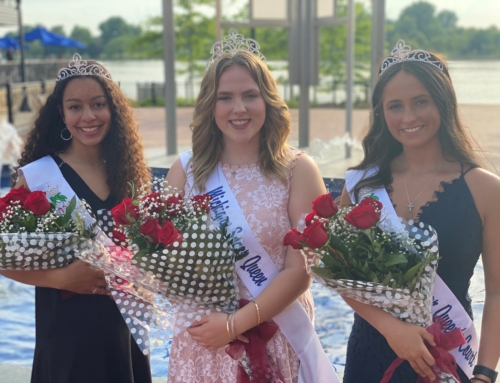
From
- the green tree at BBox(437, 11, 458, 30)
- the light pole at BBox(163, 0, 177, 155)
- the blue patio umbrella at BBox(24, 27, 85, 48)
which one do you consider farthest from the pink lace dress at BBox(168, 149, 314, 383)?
the blue patio umbrella at BBox(24, 27, 85, 48)

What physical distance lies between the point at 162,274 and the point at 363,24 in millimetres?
20083

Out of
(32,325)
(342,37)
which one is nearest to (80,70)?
(32,325)

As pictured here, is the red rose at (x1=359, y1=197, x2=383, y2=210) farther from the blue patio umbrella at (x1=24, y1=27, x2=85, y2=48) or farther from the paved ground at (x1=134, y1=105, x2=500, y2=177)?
the blue patio umbrella at (x1=24, y1=27, x2=85, y2=48)

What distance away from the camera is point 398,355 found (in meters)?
1.92

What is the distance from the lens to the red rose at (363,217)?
5.72 feet

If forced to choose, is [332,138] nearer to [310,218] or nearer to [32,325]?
[32,325]

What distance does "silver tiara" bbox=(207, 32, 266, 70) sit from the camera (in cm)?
231

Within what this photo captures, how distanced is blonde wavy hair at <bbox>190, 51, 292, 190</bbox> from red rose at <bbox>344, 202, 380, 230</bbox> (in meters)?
0.49

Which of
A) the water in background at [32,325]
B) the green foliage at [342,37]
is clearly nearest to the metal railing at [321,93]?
the green foliage at [342,37]

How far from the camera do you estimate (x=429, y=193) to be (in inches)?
81.9

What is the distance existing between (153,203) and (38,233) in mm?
472

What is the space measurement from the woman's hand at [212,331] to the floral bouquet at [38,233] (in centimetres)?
49

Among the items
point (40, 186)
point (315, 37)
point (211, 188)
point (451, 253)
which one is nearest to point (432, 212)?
point (451, 253)

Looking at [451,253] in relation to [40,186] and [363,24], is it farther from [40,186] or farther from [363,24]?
[363,24]
